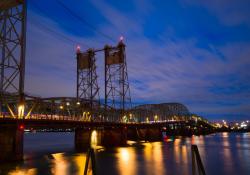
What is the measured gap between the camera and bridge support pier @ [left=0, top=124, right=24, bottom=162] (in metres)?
41.0

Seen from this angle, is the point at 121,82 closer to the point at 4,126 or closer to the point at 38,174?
the point at 4,126

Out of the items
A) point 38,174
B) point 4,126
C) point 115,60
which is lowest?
point 38,174

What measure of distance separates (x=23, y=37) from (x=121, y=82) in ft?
159

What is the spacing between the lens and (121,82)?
93250mm

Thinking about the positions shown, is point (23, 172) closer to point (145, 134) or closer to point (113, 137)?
point (113, 137)

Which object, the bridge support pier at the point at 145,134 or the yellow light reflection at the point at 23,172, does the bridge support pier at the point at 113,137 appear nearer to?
the bridge support pier at the point at 145,134

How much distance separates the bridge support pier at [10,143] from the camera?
135 ft

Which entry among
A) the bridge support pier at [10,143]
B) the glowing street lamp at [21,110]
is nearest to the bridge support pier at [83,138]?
the glowing street lamp at [21,110]

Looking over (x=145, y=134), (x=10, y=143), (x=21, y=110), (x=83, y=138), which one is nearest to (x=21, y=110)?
(x=21, y=110)

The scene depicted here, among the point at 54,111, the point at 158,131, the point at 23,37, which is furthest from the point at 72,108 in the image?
the point at 158,131

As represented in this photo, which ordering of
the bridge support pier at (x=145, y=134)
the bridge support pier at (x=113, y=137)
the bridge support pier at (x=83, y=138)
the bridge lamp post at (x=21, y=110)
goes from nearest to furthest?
the bridge lamp post at (x=21, y=110)
the bridge support pier at (x=83, y=138)
the bridge support pier at (x=113, y=137)
the bridge support pier at (x=145, y=134)

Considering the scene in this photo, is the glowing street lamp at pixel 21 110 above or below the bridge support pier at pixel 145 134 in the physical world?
above

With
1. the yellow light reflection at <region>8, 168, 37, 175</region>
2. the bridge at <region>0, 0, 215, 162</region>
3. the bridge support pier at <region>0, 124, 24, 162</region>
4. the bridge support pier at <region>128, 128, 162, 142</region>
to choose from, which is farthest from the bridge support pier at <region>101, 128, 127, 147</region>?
the yellow light reflection at <region>8, 168, 37, 175</region>

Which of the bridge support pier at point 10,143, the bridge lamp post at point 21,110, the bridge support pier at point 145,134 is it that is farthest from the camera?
the bridge support pier at point 145,134
